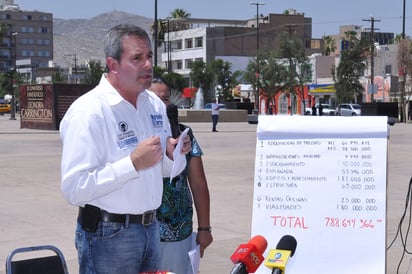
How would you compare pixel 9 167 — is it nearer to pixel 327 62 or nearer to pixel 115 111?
pixel 115 111

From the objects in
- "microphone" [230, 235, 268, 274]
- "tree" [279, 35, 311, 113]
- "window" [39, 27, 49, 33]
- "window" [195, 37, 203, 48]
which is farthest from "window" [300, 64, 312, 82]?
"window" [39, 27, 49, 33]

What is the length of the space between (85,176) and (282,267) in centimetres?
99

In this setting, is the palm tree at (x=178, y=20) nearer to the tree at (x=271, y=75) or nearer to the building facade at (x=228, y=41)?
the building facade at (x=228, y=41)

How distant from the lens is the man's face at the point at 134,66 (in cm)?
314

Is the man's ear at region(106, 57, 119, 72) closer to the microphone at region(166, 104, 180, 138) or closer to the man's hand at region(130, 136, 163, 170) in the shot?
the man's hand at region(130, 136, 163, 170)

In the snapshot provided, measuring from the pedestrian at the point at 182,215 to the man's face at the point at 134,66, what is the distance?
104 cm

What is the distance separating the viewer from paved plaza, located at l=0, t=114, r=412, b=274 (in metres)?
7.70

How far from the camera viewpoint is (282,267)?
244 cm

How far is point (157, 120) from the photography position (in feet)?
11.3

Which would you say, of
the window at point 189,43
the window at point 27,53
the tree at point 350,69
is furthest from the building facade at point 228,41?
the window at point 27,53

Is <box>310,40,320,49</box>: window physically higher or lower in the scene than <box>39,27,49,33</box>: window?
lower

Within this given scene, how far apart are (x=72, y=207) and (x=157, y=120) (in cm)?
737

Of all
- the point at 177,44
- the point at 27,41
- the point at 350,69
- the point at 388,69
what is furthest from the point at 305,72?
the point at 27,41

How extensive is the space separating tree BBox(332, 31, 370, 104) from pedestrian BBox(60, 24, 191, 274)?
2184 inches
